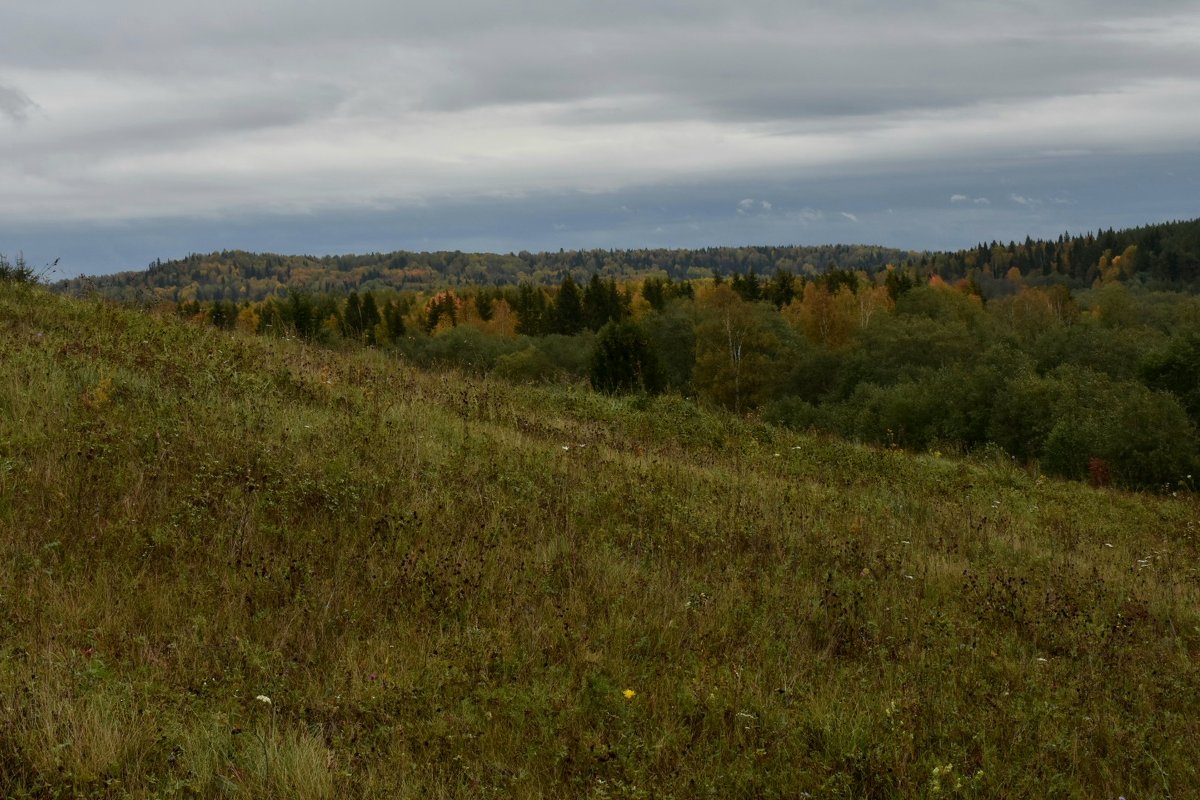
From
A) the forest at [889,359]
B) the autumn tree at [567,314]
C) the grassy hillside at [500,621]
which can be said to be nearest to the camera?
the grassy hillside at [500,621]

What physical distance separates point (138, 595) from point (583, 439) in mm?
7140

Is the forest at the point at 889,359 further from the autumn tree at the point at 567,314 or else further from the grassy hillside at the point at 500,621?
the grassy hillside at the point at 500,621

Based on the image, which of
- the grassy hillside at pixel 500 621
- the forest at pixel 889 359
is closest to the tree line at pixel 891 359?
the forest at pixel 889 359

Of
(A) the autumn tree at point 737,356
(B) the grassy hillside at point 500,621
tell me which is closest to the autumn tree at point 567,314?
(A) the autumn tree at point 737,356

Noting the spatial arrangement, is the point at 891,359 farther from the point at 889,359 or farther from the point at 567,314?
the point at 567,314

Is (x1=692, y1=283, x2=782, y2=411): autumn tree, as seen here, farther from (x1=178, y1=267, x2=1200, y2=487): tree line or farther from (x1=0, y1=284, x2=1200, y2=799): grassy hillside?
(x1=0, y1=284, x2=1200, y2=799): grassy hillside

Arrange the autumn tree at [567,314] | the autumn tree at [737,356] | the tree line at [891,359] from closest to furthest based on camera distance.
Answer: the tree line at [891,359] → the autumn tree at [737,356] → the autumn tree at [567,314]

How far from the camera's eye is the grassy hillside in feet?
15.2

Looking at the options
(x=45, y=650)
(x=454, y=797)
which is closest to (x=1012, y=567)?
(x=454, y=797)

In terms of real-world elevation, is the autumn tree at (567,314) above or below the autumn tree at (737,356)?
above

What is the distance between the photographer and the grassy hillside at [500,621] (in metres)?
4.62

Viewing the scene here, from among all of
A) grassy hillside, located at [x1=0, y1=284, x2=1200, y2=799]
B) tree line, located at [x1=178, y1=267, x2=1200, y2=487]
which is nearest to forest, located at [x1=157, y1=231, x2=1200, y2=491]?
tree line, located at [x1=178, y1=267, x2=1200, y2=487]

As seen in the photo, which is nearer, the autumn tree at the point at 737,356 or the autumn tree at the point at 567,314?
the autumn tree at the point at 737,356

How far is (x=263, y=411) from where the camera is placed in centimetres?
980
